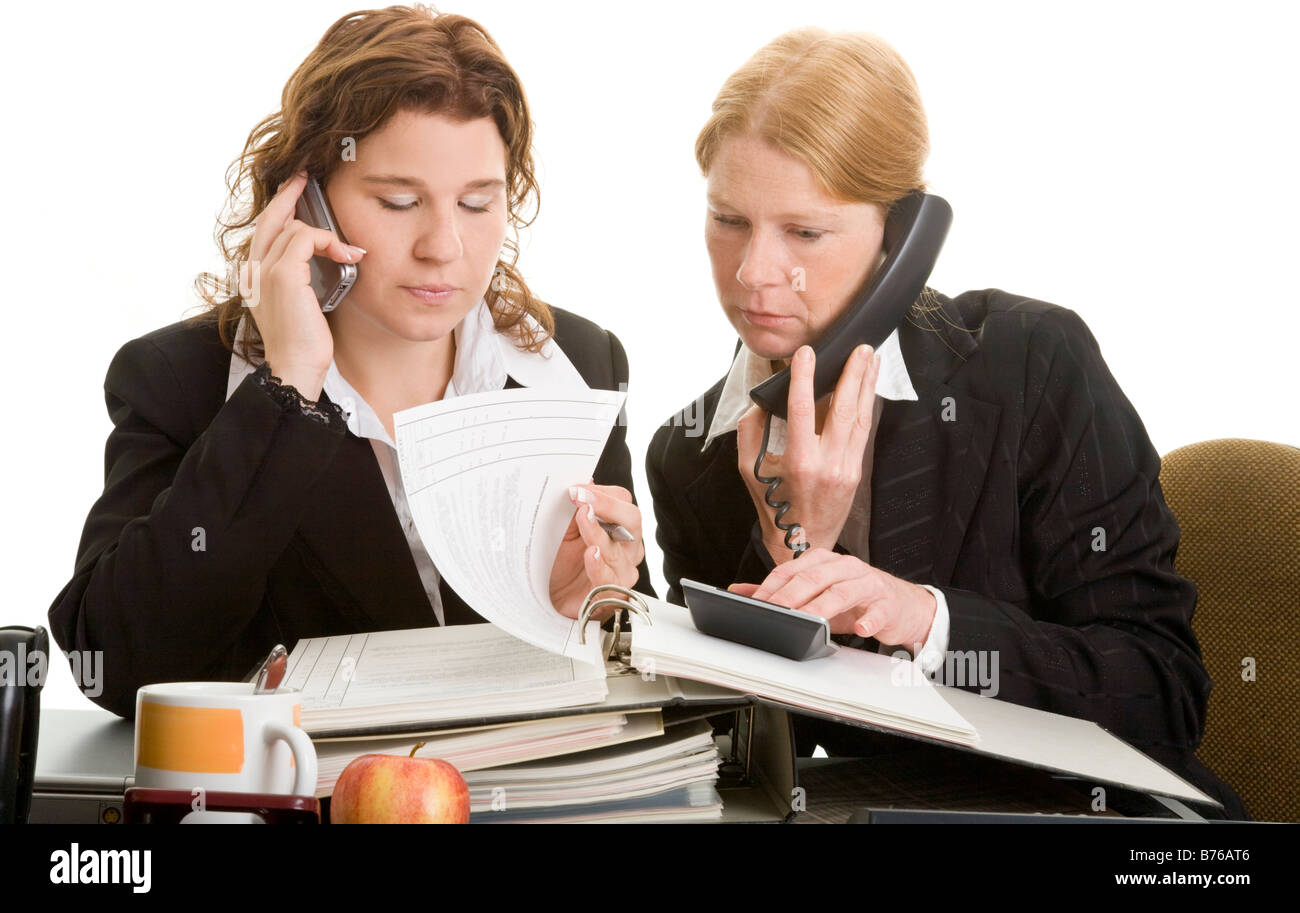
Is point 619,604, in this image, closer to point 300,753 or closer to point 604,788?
point 604,788

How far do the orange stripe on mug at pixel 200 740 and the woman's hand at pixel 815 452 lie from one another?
27.8 inches

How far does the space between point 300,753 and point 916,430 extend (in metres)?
0.90

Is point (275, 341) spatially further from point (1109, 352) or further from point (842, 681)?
point (1109, 352)

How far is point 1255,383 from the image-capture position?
69.0 inches

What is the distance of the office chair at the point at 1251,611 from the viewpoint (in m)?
1.28

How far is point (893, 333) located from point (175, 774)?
40.2 inches

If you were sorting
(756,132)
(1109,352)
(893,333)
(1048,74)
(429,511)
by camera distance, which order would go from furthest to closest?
(1109,352)
(1048,74)
(893,333)
(756,132)
(429,511)

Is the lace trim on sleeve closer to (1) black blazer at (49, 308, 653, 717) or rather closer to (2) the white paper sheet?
(1) black blazer at (49, 308, 653, 717)

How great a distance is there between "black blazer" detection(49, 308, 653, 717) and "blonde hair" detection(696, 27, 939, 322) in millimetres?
402

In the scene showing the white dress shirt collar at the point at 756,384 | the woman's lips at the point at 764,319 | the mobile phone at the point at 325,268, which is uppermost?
the mobile phone at the point at 325,268

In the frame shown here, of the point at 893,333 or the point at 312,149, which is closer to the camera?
the point at 312,149

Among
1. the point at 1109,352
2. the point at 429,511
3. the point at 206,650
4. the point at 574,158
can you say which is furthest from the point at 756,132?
the point at 206,650

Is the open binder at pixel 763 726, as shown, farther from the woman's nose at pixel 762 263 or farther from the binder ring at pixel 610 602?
the woman's nose at pixel 762 263

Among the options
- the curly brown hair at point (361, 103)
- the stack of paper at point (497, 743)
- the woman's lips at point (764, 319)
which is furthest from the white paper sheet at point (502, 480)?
the curly brown hair at point (361, 103)
